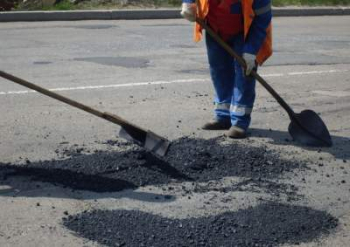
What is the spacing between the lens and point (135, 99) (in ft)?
27.7

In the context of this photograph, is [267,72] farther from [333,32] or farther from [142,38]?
[333,32]

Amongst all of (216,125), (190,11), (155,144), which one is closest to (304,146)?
(216,125)

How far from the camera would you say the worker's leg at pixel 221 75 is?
7.05m

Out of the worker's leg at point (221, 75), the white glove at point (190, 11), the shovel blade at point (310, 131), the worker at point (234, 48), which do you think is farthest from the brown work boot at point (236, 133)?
the white glove at point (190, 11)

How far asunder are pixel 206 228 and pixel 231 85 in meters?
2.68

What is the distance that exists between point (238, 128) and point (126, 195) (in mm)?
1855

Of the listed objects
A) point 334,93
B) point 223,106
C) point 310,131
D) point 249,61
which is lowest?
point 334,93

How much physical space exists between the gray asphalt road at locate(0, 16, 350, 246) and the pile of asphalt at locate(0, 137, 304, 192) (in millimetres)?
177

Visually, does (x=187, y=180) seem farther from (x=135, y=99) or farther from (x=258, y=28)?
(x=135, y=99)

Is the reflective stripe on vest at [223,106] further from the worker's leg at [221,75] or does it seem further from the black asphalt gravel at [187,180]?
the black asphalt gravel at [187,180]

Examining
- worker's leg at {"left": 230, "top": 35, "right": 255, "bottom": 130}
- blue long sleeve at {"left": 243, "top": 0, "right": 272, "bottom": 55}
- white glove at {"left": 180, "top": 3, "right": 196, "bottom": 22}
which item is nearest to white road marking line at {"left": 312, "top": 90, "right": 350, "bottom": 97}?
worker's leg at {"left": 230, "top": 35, "right": 255, "bottom": 130}

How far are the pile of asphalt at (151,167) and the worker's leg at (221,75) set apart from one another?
2.55ft

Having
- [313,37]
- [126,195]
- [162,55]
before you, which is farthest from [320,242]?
[313,37]

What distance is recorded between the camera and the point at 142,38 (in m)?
13.6
